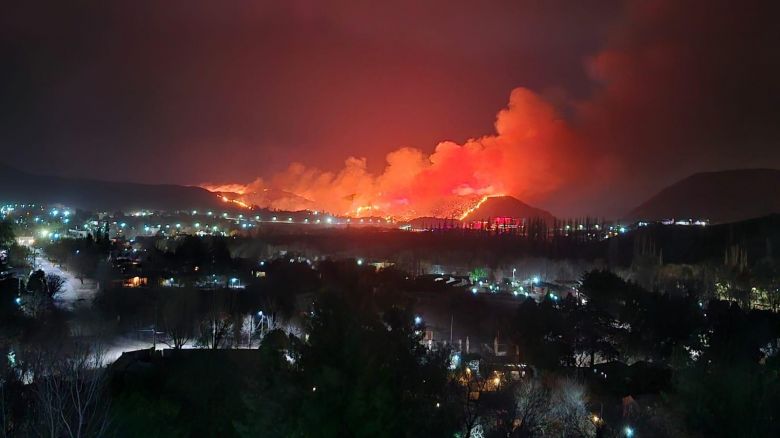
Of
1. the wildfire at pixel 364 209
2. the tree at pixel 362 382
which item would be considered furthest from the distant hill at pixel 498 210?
the tree at pixel 362 382

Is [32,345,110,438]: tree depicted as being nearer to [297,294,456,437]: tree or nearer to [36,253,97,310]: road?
[297,294,456,437]: tree

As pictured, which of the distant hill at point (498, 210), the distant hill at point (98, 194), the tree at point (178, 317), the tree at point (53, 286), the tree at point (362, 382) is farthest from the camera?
the distant hill at point (98, 194)

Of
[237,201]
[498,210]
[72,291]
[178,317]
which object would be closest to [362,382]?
[178,317]

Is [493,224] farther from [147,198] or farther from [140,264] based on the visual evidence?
[147,198]

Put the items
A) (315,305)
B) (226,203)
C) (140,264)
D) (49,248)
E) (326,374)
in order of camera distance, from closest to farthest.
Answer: (326,374) → (315,305) → (140,264) → (49,248) → (226,203)

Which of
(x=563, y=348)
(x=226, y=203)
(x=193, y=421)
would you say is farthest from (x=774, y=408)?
(x=226, y=203)

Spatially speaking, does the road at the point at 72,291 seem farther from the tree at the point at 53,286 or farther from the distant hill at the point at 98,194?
the distant hill at the point at 98,194

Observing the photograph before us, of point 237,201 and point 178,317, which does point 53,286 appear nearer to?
point 178,317

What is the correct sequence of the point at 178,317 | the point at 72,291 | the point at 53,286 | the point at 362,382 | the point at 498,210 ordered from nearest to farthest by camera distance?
the point at 362,382
the point at 178,317
the point at 53,286
the point at 72,291
the point at 498,210

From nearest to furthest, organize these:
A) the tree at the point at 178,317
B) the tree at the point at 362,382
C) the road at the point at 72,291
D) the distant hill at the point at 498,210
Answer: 1. the tree at the point at 362,382
2. the tree at the point at 178,317
3. the road at the point at 72,291
4. the distant hill at the point at 498,210
